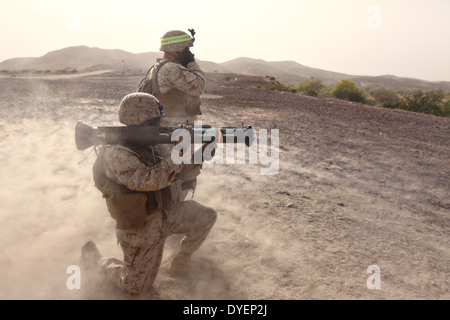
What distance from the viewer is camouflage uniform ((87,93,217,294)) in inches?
99.0

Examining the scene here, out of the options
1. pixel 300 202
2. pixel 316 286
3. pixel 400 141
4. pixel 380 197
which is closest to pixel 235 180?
pixel 300 202

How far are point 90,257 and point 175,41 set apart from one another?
7.75 feet

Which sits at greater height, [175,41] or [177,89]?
[175,41]

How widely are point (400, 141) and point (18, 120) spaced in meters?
9.12

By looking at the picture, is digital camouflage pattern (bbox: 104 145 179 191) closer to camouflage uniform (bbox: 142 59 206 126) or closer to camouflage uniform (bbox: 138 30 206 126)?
camouflage uniform (bbox: 142 59 206 126)

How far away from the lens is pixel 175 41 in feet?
11.6

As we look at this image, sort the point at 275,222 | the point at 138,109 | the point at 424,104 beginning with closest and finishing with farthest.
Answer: the point at 138,109
the point at 275,222
the point at 424,104

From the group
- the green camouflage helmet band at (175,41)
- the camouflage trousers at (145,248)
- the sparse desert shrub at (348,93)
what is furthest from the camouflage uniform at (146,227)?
the sparse desert shrub at (348,93)

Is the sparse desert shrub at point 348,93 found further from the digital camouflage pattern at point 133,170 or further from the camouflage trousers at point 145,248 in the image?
the digital camouflage pattern at point 133,170

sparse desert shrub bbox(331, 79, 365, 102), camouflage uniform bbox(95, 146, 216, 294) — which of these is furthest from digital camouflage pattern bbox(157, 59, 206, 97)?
sparse desert shrub bbox(331, 79, 365, 102)

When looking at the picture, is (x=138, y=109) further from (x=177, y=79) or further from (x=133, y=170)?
(x=177, y=79)

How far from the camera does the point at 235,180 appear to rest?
16.9ft

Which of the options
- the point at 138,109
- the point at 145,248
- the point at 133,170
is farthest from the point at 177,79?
the point at 145,248
